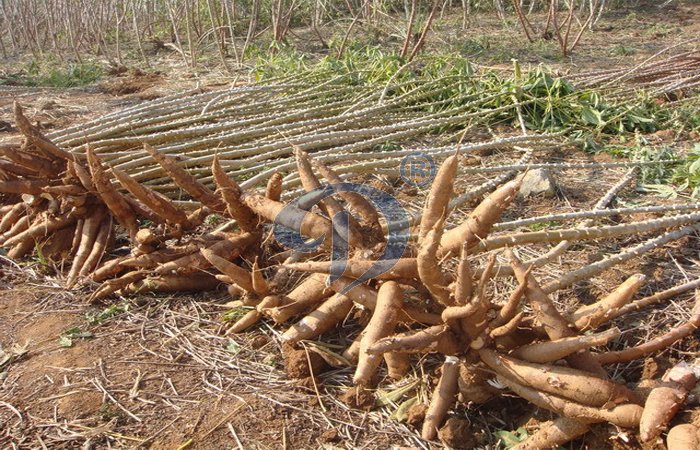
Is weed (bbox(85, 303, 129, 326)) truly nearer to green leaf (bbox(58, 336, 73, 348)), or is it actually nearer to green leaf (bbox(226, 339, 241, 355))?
green leaf (bbox(58, 336, 73, 348))

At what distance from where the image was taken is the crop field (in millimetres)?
1594

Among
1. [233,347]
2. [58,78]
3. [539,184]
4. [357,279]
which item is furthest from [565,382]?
[58,78]

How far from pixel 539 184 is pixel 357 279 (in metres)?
1.36

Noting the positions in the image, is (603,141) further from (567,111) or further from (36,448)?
(36,448)

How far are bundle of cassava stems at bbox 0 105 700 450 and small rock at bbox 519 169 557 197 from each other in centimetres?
66

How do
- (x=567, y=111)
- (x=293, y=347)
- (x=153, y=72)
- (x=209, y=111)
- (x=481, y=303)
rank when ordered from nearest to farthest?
(x=481, y=303), (x=293, y=347), (x=209, y=111), (x=567, y=111), (x=153, y=72)

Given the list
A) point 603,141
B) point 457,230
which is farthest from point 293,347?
point 603,141

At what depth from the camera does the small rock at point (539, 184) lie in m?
2.83

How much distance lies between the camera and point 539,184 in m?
2.86

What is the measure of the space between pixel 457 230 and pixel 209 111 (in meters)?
2.08

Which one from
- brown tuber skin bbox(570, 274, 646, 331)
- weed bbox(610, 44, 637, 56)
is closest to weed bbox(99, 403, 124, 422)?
brown tuber skin bbox(570, 274, 646, 331)

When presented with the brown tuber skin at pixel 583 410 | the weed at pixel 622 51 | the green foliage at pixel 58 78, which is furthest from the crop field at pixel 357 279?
the green foliage at pixel 58 78

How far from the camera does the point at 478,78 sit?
4.09m

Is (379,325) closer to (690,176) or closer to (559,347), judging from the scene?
(559,347)
